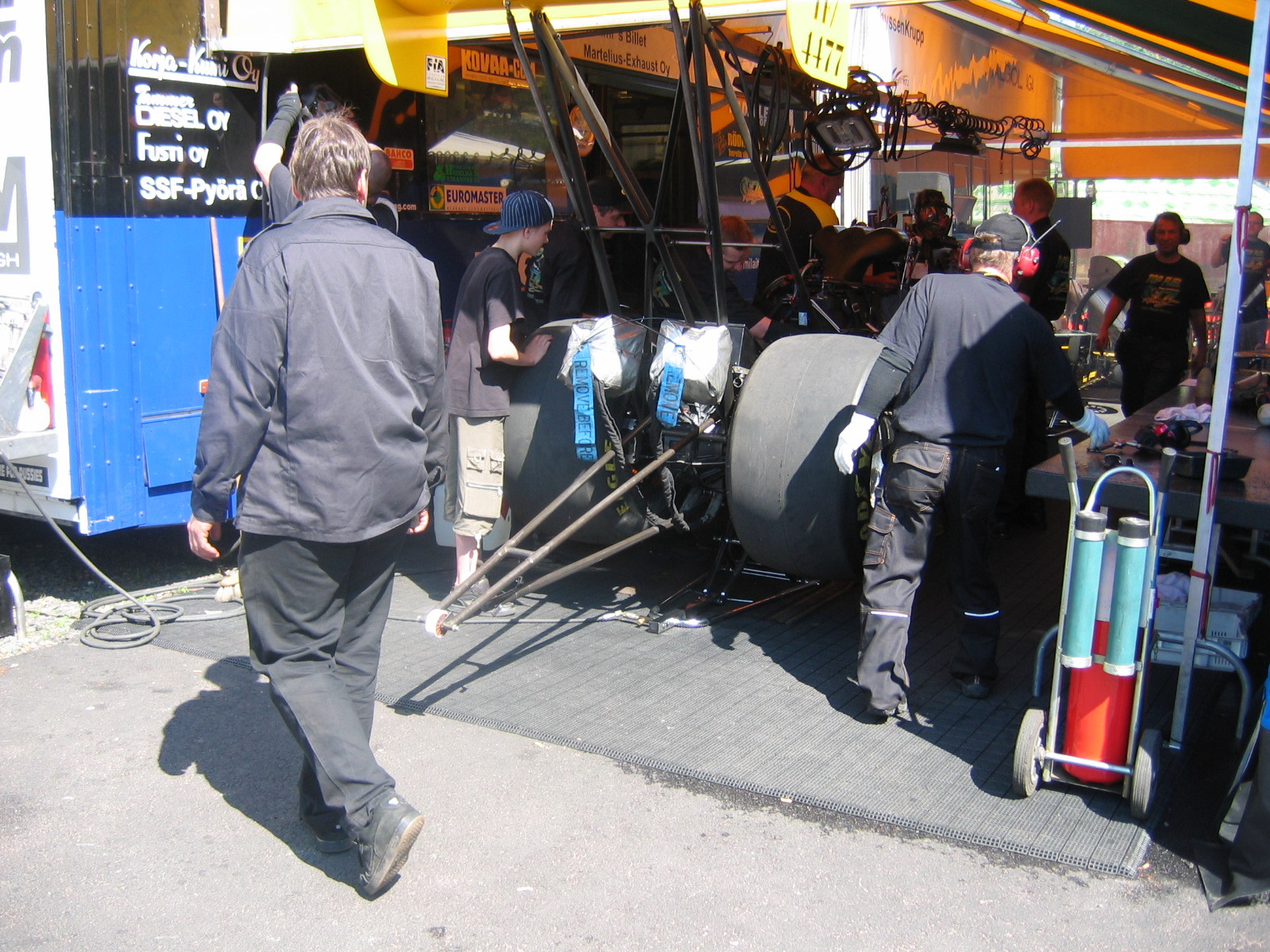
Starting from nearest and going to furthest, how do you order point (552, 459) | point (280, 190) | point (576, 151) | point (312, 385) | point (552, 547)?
point (312, 385)
point (552, 547)
point (280, 190)
point (552, 459)
point (576, 151)

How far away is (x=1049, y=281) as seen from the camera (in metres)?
6.80

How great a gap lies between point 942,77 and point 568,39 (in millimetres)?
3782

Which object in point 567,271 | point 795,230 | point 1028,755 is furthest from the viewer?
point 795,230

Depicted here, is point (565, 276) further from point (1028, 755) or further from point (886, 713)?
point (1028, 755)

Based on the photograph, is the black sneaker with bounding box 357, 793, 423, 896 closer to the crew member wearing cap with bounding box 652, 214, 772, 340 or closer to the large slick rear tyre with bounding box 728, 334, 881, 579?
the large slick rear tyre with bounding box 728, 334, 881, 579

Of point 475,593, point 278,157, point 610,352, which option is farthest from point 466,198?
point 475,593

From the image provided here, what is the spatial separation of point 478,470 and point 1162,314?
5183 millimetres

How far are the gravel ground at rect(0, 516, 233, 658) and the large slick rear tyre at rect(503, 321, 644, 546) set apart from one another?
5.75 ft

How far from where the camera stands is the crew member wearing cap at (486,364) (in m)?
4.71

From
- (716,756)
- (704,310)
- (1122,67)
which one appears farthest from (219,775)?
(1122,67)

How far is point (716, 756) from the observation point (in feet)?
11.9

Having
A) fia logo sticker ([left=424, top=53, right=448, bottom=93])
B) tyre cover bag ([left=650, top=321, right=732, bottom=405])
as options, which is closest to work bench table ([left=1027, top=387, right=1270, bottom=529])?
tyre cover bag ([left=650, top=321, right=732, bottom=405])

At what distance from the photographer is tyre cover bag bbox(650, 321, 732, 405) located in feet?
14.2

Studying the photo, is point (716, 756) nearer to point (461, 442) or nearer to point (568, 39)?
point (461, 442)
